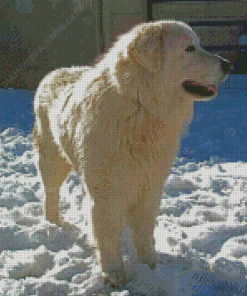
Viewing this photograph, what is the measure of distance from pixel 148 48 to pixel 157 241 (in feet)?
5.76

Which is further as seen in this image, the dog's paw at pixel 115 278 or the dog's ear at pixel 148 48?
the dog's paw at pixel 115 278

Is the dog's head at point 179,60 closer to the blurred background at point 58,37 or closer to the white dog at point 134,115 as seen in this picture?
the white dog at point 134,115

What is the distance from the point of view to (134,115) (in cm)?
251

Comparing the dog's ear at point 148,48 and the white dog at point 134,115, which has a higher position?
the dog's ear at point 148,48

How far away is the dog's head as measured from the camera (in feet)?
8.04

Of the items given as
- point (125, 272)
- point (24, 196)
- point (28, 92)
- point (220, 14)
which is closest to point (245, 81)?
point (220, 14)

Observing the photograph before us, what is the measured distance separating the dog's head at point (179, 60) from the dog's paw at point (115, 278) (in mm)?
1332

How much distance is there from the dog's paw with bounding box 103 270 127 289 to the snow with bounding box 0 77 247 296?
4cm

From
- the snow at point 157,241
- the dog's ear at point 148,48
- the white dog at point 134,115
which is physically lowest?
the snow at point 157,241

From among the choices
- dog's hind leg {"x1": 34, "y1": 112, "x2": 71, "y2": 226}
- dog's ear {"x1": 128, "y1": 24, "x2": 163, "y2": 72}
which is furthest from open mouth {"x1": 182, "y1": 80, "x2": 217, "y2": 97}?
dog's hind leg {"x1": 34, "y1": 112, "x2": 71, "y2": 226}

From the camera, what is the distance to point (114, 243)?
267cm

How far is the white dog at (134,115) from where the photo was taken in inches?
97.3

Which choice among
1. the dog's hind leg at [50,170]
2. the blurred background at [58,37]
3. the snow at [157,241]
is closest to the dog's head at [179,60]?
the snow at [157,241]

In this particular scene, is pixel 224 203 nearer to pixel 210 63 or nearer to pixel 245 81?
pixel 210 63
